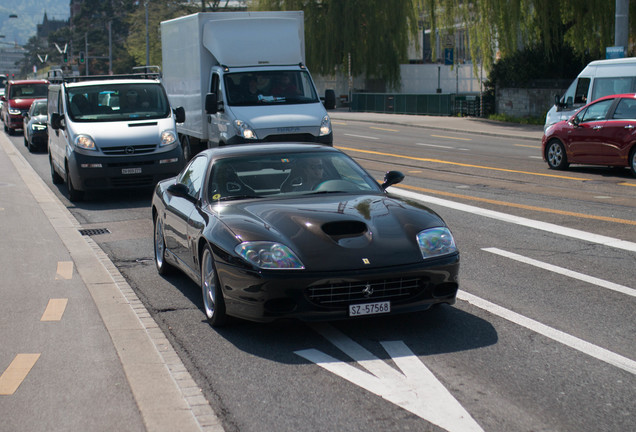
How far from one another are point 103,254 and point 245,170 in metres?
3.45

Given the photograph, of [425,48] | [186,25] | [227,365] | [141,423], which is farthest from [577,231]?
[425,48]

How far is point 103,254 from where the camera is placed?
10.6 m

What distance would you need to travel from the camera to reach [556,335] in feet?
21.1

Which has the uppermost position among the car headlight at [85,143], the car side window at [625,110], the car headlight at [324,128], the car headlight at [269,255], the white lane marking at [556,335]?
the car side window at [625,110]

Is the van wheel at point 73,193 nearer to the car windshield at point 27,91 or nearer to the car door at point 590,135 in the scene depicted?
the car door at point 590,135

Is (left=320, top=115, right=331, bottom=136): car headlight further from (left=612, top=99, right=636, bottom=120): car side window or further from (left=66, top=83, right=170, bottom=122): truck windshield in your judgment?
(left=612, top=99, right=636, bottom=120): car side window

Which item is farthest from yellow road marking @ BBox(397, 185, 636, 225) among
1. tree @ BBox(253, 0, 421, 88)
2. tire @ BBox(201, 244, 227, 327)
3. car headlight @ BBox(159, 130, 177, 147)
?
tree @ BBox(253, 0, 421, 88)

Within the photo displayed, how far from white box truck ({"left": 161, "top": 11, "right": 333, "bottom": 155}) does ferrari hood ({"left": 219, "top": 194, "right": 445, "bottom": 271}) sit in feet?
34.4

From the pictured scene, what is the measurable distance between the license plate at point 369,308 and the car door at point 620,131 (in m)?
12.6

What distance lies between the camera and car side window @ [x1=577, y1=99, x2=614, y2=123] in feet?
60.5

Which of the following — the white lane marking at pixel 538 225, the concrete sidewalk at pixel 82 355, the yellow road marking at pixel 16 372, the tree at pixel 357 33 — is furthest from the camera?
the tree at pixel 357 33

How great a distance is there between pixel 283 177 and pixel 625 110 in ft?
40.0

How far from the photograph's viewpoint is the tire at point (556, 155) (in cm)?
1927

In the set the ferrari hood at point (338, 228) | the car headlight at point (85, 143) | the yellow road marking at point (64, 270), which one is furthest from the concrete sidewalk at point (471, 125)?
the ferrari hood at point (338, 228)
